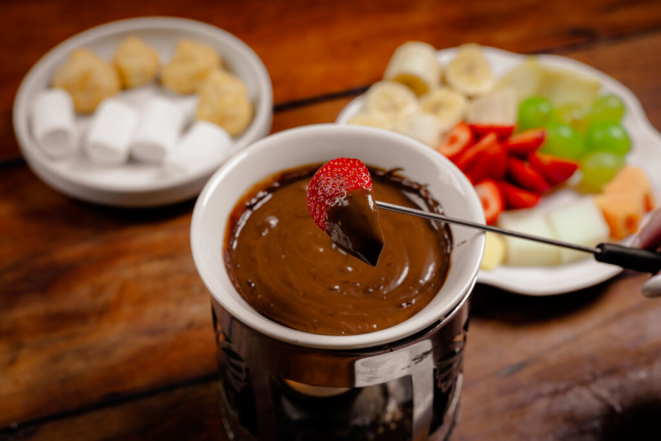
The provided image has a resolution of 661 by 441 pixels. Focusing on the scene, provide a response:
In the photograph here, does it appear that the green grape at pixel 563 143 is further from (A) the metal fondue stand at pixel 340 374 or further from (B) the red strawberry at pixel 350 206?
(B) the red strawberry at pixel 350 206

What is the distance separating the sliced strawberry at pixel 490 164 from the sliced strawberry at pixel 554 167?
8 cm

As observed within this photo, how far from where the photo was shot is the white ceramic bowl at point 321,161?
2.10 ft

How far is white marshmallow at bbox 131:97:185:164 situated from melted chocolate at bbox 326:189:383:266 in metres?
0.80

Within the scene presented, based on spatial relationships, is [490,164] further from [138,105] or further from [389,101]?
[138,105]

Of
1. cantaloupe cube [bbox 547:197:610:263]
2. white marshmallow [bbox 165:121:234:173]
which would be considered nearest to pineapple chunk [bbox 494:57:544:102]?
cantaloupe cube [bbox 547:197:610:263]

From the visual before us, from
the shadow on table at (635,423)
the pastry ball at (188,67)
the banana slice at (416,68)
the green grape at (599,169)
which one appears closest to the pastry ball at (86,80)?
the pastry ball at (188,67)

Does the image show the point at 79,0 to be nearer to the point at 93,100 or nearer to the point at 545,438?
the point at 93,100

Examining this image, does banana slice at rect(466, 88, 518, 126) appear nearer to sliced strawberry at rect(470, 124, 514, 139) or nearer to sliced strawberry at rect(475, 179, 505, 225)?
sliced strawberry at rect(470, 124, 514, 139)

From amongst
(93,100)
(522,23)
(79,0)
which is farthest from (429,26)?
(79,0)

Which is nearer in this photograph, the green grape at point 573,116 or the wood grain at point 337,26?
the green grape at point 573,116

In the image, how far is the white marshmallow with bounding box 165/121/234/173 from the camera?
4.42 ft

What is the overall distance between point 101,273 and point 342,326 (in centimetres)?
70

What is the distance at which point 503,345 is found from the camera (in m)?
1.07

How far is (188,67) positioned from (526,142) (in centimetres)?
89
